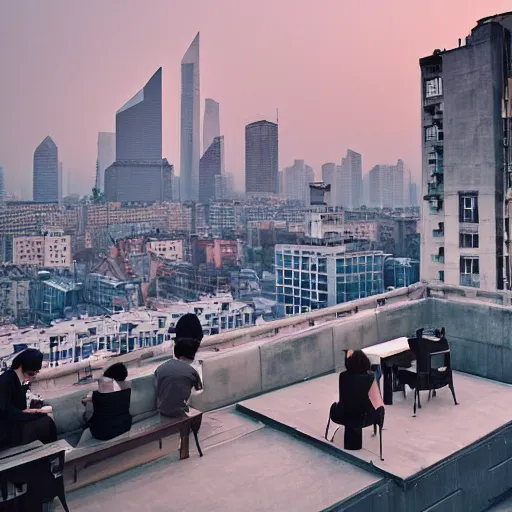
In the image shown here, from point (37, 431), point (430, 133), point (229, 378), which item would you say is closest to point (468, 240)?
point (430, 133)

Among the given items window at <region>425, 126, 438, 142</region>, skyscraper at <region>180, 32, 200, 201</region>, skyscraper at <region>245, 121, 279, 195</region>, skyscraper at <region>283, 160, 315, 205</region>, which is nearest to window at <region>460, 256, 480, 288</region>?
window at <region>425, 126, 438, 142</region>

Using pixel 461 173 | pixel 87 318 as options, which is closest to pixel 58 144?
pixel 87 318

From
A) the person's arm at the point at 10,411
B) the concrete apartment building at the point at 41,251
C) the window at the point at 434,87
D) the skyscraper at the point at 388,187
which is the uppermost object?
the window at the point at 434,87

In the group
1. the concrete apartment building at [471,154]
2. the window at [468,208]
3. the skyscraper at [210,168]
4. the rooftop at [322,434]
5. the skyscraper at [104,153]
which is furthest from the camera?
the skyscraper at [210,168]

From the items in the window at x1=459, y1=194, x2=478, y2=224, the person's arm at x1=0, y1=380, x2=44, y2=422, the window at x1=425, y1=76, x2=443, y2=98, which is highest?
the window at x1=425, y1=76, x2=443, y2=98

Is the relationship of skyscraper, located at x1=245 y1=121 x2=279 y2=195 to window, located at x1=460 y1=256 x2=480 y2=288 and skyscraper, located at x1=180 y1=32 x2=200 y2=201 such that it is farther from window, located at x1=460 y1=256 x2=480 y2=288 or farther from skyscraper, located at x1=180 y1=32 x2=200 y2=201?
window, located at x1=460 y1=256 x2=480 y2=288

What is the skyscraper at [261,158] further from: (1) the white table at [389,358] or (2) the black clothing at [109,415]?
(2) the black clothing at [109,415]

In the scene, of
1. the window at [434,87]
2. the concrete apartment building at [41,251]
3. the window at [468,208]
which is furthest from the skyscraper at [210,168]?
the window at [468,208]
